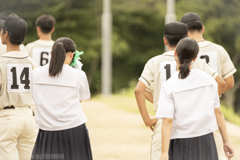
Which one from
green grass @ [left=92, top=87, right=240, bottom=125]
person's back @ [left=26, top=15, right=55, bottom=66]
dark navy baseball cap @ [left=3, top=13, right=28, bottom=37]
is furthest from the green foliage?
dark navy baseball cap @ [left=3, top=13, right=28, bottom=37]

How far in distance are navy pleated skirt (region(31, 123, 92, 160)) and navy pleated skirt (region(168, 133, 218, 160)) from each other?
0.87m

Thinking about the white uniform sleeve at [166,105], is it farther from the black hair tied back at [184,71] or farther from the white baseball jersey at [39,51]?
the white baseball jersey at [39,51]

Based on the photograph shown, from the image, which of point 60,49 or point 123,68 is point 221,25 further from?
point 60,49

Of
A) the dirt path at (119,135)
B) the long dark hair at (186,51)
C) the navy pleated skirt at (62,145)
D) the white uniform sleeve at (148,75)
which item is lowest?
the dirt path at (119,135)

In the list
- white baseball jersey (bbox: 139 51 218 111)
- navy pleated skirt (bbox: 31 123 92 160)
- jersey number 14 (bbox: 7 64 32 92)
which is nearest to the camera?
navy pleated skirt (bbox: 31 123 92 160)

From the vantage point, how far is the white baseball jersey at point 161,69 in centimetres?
446

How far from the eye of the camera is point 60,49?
4102mm

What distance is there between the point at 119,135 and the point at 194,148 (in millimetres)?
6833

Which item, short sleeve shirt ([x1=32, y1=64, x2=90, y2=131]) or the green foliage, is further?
the green foliage

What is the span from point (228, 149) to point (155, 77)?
102 centimetres

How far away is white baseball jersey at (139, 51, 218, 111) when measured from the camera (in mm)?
4457

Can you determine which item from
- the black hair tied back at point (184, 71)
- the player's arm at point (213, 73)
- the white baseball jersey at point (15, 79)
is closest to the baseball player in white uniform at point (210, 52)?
the player's arm at point (213, 73)

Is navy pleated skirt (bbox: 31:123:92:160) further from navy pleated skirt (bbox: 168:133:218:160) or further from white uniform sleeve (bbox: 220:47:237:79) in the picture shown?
white uniform sleeve (bbox: 220:47:237:79)

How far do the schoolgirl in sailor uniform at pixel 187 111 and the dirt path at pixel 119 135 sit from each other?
14.2ft
